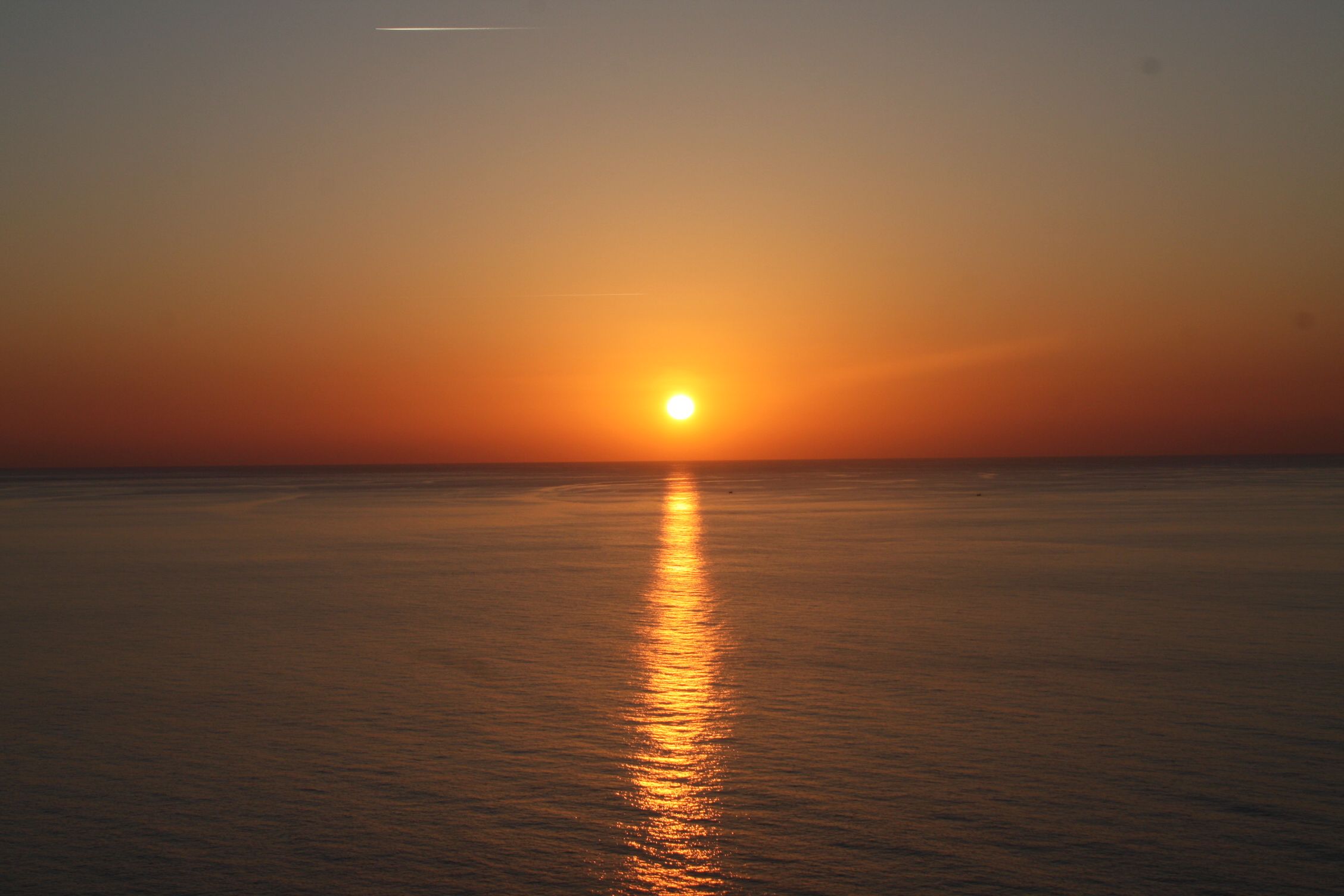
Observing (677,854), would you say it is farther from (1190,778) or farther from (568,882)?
(1190,778)

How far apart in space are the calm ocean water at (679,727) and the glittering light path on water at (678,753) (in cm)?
3

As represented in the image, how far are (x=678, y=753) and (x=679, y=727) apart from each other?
2.54 feet

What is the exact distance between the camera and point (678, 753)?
8156 mm

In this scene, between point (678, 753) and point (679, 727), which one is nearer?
point (678, 753)

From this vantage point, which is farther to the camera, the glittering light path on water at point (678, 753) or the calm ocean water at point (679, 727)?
the calm ocean water at point (679, 727)

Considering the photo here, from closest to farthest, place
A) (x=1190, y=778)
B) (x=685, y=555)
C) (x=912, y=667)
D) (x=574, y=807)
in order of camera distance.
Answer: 1. (x=574, y=807)
2. (x=1190, y=778)
3. (x=912, y=667)
4. (x=685, y=555)

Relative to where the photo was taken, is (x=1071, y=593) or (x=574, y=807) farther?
(x=1071, y=593)

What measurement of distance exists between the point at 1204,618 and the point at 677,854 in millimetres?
10266

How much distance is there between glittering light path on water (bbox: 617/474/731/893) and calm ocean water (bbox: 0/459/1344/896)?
0.03 metres

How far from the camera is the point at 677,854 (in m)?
6.13

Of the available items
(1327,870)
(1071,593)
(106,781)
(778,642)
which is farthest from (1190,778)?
(1071,593)

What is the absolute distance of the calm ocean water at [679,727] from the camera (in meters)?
6.07

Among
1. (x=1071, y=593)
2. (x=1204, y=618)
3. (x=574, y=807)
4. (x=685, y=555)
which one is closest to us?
(x=574, y=807)

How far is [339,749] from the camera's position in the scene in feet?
27.3
